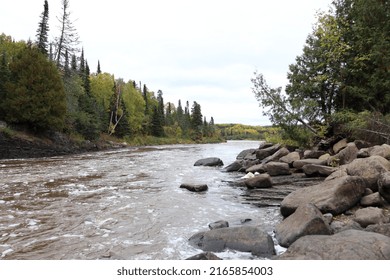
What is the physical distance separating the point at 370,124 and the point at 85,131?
31328 millimetres

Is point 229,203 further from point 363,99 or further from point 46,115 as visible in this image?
point 46,115

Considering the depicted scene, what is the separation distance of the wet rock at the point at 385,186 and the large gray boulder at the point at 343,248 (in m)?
2.93

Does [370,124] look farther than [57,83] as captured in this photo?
No

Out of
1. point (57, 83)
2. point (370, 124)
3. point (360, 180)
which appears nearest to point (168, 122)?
point (57, 83)

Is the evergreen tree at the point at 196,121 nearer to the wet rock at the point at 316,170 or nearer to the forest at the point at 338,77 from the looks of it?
the forest at the point at 338,77

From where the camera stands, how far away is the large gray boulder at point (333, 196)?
22.4ft

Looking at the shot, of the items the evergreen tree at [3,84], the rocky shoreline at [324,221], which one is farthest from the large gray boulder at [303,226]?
the evergreen tree at [3,84]

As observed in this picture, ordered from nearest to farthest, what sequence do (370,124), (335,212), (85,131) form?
(335,212) → (370,124) → (85,131)

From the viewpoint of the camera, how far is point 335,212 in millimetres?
6770

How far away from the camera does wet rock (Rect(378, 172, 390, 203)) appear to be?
685 centimetres

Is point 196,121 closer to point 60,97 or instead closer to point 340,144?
point 60,97

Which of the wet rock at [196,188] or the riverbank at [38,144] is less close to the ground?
the riverbank at [38,144]

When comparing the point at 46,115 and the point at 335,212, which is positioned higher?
the point at 46,115

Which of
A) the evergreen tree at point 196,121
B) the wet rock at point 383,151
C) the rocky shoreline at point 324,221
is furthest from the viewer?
the evergreen tree at point 196,121
